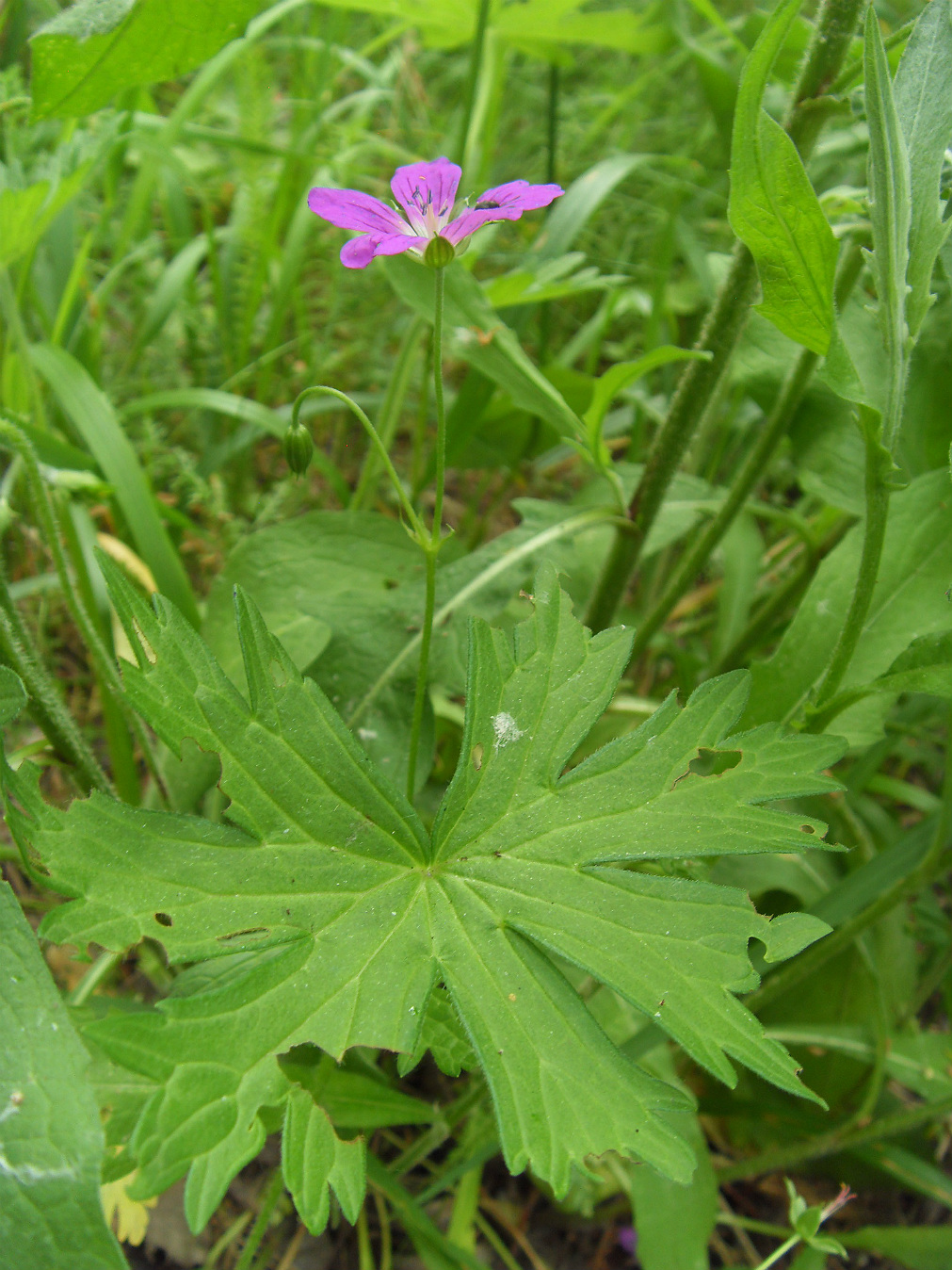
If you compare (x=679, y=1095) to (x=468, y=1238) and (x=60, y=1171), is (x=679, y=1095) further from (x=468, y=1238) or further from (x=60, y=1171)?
(x=468, y=1238)

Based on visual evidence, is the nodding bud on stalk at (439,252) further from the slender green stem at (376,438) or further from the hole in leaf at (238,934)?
the hole in leaf at (238,934)

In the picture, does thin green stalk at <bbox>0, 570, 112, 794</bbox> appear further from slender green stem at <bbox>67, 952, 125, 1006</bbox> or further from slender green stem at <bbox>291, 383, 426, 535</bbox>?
slender green stem at <bbox>291, 383, 426, 535</bbox>

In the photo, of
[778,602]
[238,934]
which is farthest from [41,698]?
[778,602]

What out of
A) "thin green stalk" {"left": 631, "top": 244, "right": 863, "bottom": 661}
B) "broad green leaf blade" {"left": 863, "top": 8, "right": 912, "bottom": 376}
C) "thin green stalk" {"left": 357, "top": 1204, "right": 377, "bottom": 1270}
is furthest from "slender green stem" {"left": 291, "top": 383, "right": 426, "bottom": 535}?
"thin green stalk" {"left": 357, "top": 1204, "right": 377, "bottom": 1270}

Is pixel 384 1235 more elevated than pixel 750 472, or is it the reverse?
pixel 750 472

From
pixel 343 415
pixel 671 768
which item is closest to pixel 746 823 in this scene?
pixel 671 768

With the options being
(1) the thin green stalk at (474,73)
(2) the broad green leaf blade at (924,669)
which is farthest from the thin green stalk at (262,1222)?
(1) the thin green stalk at (474,73)

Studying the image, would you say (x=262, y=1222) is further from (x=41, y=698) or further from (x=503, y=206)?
(x=503, y=206)
